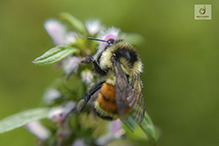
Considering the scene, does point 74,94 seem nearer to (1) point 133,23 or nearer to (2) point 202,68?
(1) point 133,23

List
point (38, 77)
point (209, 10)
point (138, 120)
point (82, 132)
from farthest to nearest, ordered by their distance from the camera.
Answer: point (38, 77) < point (209, 10) < point (82, 132) < point (138, 120)

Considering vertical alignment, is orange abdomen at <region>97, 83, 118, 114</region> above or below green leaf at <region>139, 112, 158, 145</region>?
above

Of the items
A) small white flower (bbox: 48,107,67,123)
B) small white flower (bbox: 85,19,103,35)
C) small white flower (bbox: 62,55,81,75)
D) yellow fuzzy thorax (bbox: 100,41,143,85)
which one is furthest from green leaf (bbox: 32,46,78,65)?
small white flower (bbox: 48,107,67,123)

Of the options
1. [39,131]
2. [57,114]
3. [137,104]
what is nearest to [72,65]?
[57,114]

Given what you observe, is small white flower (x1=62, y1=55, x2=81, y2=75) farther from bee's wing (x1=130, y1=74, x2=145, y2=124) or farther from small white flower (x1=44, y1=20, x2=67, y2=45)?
bee's wing (x1=130, y1=74, x2=145, y2=124)

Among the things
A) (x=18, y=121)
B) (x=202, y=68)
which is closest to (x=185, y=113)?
(x=202, y=68)

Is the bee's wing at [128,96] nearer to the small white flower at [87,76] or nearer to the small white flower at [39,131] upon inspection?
the small white flower at [87,76]

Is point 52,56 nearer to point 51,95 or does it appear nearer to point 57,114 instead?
point 57,114
